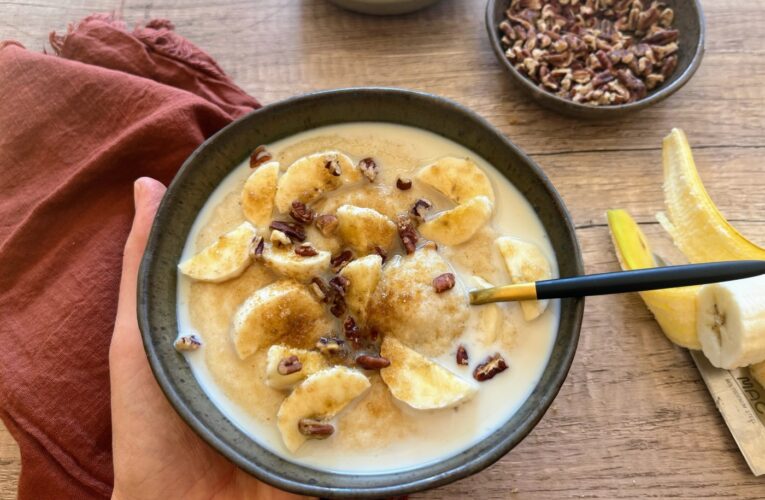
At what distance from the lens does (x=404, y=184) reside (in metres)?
1.27

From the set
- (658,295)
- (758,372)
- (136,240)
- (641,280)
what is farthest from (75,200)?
(758,372)

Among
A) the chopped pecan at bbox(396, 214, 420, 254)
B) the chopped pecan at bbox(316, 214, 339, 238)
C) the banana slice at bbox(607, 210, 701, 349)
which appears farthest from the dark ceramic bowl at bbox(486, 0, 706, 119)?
the chopped pecan at bbox(316, 214, 339, 238)

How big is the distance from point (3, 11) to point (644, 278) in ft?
6.52

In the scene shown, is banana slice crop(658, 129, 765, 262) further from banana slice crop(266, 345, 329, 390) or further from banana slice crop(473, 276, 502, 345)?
banana slice crop(266, 345, 329, 390)

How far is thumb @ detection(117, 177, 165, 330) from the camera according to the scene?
1286 millimetres

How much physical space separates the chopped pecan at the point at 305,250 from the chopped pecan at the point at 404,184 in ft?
0.79

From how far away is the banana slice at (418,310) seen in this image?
113 cm

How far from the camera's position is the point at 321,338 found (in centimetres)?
114

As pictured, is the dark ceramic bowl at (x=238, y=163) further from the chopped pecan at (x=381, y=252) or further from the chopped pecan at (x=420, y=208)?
the chopped pecan at (x=381, y=252)

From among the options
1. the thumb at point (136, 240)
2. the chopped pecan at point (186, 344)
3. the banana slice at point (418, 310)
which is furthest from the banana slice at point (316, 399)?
the thumb at point (136, 240)

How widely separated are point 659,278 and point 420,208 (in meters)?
0.48

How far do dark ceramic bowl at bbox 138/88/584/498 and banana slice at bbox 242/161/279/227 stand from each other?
0.25ft

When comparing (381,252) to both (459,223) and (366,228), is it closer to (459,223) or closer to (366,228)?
(366,228)

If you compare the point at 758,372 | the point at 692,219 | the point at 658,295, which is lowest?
the point at 758,372
